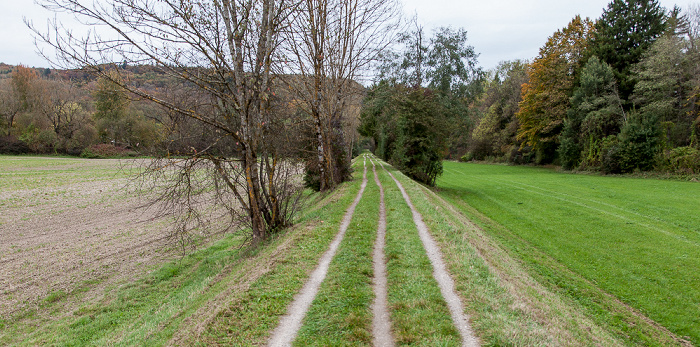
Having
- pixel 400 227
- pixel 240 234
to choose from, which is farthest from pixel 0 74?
pixel 400 227

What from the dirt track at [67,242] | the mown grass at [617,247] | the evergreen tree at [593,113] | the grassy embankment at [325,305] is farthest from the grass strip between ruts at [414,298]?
the evergreen tree at [593,113]

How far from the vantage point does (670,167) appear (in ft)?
98.6

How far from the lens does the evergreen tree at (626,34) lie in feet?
123

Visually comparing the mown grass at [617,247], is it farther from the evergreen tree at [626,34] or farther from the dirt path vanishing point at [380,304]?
the evergreen tree at [626,34]

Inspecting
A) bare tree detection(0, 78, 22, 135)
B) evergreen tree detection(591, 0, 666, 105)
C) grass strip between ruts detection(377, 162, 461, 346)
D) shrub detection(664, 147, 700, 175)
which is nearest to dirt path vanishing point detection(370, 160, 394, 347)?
grass strip between ruts detection(377, 162, 461, 346)

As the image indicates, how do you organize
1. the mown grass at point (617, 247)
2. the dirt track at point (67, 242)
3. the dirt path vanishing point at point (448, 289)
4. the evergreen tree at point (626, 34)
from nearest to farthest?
the dirt path vanishing point at point (448, 289) → the mown grass at point (617, 247) → the dirt track at point (67, 242) → the evergreen tree at point (626, 34)

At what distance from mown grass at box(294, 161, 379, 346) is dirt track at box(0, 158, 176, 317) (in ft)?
24.4

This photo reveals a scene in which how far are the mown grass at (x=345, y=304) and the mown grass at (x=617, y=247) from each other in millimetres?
5555

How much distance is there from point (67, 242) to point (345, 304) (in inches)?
581

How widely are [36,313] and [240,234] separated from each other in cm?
657

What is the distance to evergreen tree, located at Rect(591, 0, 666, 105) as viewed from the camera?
37406mm

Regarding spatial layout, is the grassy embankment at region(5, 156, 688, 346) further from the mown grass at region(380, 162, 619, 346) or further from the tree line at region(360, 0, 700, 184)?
the tree line at region(360, 0, 700, 184)

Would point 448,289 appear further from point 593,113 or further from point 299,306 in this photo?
point 593,113

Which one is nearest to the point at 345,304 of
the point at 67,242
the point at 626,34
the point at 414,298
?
the point at 414,298
